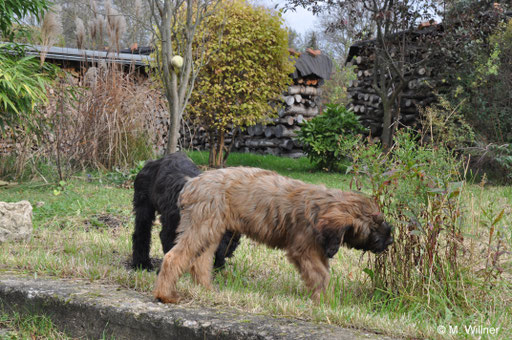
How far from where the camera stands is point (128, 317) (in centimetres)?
294

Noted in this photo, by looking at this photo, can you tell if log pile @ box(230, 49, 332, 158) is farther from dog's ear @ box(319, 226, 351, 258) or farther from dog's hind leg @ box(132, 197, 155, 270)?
dog's ear @ box(319, 226, 351, 258)

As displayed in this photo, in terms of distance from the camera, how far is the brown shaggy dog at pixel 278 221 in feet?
10.4

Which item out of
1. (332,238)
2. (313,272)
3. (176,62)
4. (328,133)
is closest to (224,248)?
(313,272)

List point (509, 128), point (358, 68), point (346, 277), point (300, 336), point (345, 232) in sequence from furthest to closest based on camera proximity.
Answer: point (358, 68)
point (509, 128)
point (346, 277)
point (345, 232)
point (300, 336)

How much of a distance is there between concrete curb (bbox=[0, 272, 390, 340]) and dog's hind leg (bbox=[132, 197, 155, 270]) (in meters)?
0.86

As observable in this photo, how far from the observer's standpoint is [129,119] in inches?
375

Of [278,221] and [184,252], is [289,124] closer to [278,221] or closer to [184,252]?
[278,221]

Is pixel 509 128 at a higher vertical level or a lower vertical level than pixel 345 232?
higher

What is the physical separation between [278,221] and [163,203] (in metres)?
1.10

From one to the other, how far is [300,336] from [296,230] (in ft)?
2.80

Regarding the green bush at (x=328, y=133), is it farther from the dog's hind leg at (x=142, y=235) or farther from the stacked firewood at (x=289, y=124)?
the dog's hind leg at (x=142, y=235)

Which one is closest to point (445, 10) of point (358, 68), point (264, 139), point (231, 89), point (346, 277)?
point (358, 68)

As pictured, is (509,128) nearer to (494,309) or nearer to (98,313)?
(494,309)

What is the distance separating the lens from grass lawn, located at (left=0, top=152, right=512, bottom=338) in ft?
9.56
